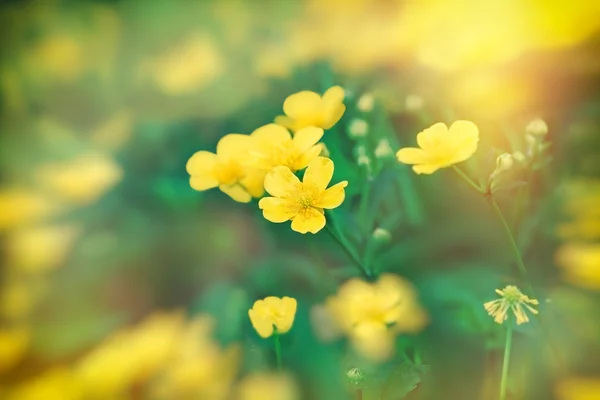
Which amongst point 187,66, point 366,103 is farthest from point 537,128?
point 187,66

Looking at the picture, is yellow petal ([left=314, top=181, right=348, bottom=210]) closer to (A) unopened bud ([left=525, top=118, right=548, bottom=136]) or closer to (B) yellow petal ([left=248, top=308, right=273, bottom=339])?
(B) yellow petal ([left=248, top=308, right=273, bottom=339])

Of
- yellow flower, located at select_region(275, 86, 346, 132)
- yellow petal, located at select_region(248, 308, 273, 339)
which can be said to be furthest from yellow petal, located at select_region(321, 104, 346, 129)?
yellow petal, located at select_region(248, 308, 273, 339)

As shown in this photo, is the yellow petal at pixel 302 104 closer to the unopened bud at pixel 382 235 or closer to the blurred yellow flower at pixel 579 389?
the unopened bud at pixel 382 235

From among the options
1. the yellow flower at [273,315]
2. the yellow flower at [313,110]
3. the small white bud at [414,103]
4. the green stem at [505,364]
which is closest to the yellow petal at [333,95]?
the yellow flower at [313,110]

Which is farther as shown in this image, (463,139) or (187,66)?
(187,66)

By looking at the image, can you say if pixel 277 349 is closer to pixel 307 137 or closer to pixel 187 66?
pixel 307 137

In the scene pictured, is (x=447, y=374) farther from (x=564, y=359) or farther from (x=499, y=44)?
(x=499, y=44)
